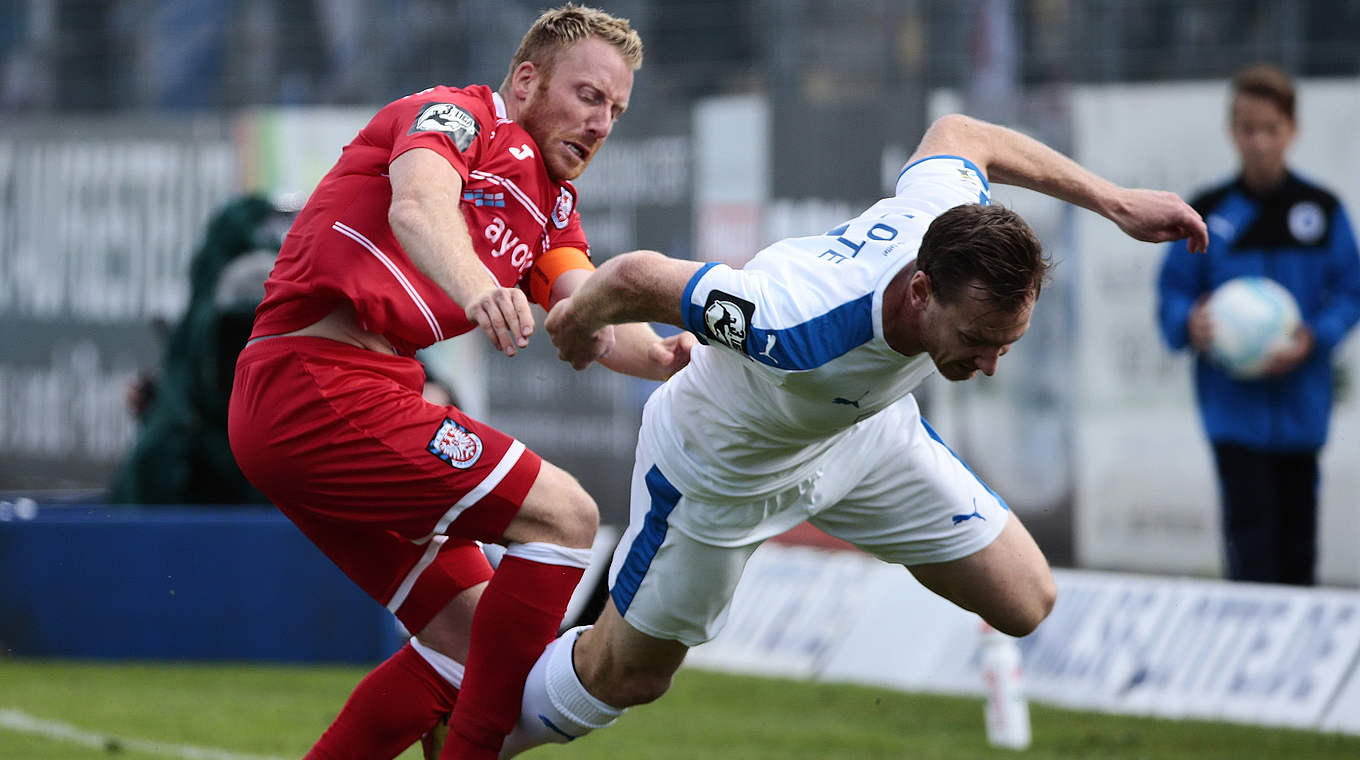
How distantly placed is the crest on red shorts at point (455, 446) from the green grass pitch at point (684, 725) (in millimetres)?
2295

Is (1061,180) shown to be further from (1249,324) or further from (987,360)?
(1249,324)

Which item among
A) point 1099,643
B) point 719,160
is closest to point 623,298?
point 1099,643

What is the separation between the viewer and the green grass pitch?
644cm

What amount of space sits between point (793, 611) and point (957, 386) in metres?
1.75

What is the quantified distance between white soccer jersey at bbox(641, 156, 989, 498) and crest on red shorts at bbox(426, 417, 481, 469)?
0.61 m

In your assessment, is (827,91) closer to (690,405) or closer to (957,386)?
(957,386)

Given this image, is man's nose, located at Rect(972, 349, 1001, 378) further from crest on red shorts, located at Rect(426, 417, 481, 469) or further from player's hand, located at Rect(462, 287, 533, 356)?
crest on red shorts, located at Rect(426, 417, 481, 469)

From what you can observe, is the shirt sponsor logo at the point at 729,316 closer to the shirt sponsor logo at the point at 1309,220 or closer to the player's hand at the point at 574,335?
the player's hand at the point at 574,335

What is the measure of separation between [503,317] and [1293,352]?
482 cm

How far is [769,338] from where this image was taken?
4.08 metres

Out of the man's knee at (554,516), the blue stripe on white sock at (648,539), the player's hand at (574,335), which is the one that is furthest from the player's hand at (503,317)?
the blue stripe on white sock at (648,539)

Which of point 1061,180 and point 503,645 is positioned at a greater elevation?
point 1061,180

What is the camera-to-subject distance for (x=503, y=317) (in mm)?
3840

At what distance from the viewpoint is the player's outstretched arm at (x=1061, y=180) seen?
4629mm
